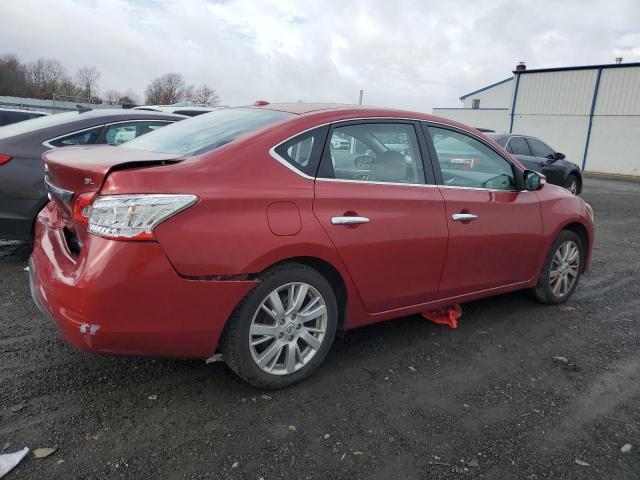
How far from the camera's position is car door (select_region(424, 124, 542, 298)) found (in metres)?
3.71

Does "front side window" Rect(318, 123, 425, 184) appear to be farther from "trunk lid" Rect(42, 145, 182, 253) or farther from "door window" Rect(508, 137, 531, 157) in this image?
"door window" Rect(508, 137, 531, 157)

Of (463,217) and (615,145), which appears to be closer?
(463,217)

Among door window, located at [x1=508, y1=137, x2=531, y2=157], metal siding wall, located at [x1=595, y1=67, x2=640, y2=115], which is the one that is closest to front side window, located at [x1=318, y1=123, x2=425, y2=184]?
door window, located at [x1=508, y1=137, x2=531, y2=157]

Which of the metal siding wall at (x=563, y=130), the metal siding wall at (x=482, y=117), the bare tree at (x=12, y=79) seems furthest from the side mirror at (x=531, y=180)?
the bare tree at (x=12, y=79)

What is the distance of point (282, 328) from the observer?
295cm

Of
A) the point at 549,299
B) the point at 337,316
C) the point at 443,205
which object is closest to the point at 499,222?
the point at 443,205

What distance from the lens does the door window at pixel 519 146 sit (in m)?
11.7

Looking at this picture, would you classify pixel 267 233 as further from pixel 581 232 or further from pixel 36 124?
pixel 36 124

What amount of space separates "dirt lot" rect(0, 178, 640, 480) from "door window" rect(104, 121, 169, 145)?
2.07 meters

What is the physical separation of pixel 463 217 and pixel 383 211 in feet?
2.52

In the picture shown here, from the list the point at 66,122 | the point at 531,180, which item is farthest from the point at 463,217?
the point at 66,122

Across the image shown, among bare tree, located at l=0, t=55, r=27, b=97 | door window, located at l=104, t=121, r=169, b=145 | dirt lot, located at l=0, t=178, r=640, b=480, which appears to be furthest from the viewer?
bare tree, located at l=0, t=55, r=27, b=97

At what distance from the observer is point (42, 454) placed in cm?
237

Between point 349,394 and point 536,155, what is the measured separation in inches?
425
